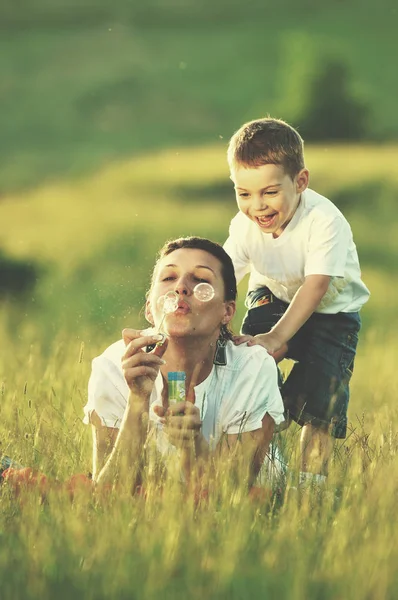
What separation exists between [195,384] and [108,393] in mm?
340

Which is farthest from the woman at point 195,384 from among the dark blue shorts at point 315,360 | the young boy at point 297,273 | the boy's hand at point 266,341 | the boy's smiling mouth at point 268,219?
the dark blue shorts at point 315,360

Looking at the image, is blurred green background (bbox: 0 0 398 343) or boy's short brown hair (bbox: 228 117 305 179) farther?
blurred green background (bbox: 0 0 398 343)

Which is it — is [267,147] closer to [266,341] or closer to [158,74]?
[266,341]

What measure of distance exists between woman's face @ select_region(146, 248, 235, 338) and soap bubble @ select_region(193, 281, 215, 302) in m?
0.02

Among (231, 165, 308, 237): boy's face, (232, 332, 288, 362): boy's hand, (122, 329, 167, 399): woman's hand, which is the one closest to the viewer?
(122, 329, 167, 399): woman's hand

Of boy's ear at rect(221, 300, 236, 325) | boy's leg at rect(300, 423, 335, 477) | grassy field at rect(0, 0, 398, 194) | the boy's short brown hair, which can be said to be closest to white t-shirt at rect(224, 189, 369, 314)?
the boy's short brown hair

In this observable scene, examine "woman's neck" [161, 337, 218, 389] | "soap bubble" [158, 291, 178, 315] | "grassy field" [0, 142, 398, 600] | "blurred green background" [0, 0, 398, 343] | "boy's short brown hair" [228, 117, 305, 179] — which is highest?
"blurred green background" [0, 0, 398, 343]

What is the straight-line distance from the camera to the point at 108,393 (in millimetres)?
4641

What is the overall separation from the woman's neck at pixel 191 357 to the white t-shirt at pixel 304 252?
949 mm

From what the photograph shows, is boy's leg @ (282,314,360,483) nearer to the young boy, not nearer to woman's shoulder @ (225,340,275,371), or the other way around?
the young boy

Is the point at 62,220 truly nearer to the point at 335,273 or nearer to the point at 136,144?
the point at 136,144

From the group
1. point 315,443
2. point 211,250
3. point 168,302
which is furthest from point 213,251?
point 315,443

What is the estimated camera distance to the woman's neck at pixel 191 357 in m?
4.50

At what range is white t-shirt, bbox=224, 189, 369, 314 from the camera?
543 centimetres
